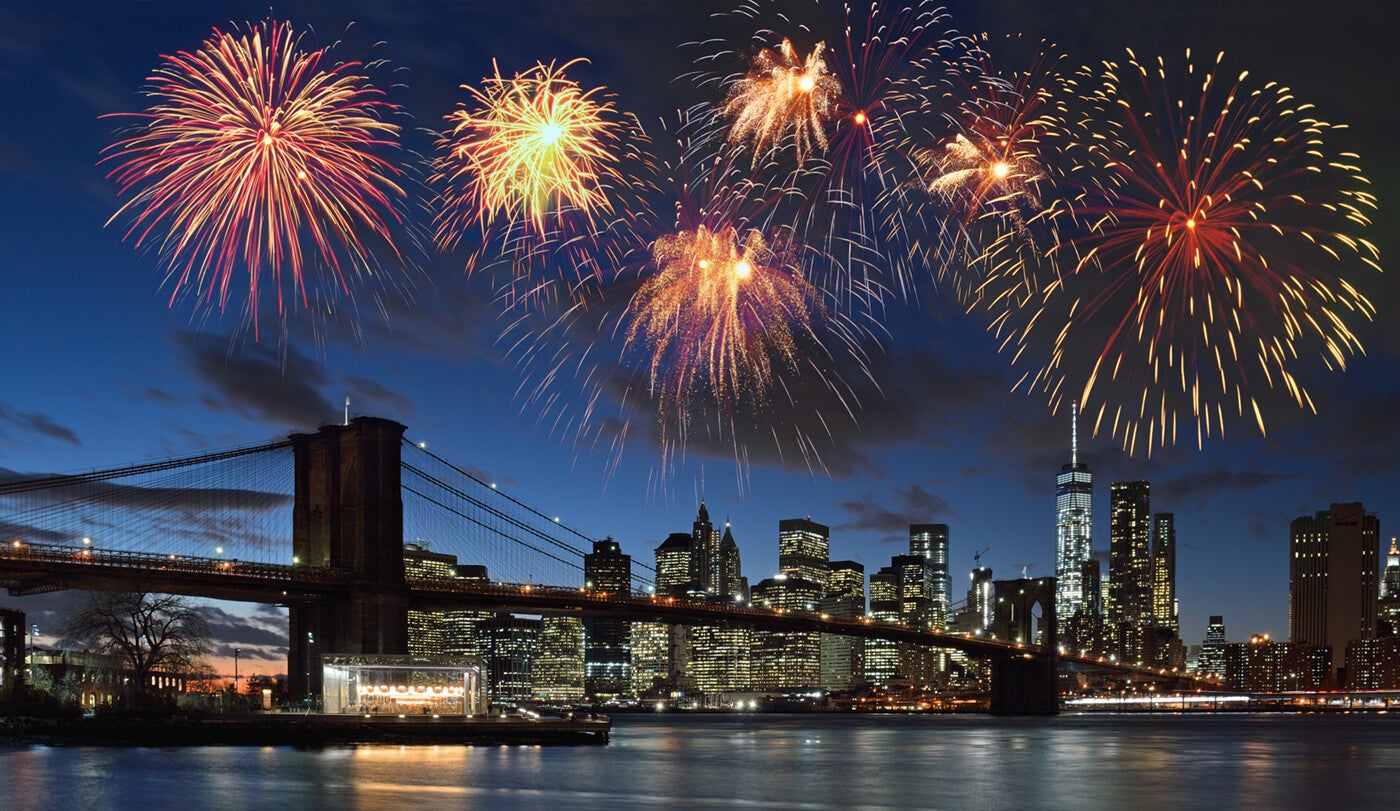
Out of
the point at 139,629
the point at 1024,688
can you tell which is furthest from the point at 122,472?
the point at 1024,688

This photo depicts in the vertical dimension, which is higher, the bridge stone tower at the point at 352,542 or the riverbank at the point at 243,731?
the bridge stone tower at the point at 352,542

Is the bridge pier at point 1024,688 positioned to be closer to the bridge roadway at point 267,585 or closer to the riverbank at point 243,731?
the bridge roadway at point 267,585

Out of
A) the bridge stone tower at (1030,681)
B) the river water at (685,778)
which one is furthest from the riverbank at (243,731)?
the bridge stone tower at (1030,681)

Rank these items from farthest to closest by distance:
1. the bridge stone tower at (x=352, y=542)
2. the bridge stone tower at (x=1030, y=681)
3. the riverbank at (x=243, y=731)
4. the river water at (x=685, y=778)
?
the bridge stone tower at (x=1030, y=681), the bridge stone tower at (x=352, y=542), the riverbank at (x=243, y=731), the river water at (x=685, y=778)

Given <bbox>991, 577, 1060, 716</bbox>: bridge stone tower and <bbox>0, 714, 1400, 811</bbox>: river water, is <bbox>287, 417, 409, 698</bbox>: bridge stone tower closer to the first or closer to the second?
<bbox>0, 714, 1400, 811</bbox>: river water

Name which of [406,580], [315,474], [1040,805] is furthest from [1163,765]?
[315,474]

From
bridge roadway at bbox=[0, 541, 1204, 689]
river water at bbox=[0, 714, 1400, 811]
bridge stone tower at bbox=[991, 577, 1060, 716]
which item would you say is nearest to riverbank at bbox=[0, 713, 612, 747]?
river water at bbox=[0, 714, 1400, 811]

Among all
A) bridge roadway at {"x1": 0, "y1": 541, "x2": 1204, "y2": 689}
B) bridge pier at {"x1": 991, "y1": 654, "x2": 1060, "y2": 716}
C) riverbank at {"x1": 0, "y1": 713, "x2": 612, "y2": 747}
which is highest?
bridge roadway at {"x1": 0, "y1": 541, "x2": 1204, "y2": 689}

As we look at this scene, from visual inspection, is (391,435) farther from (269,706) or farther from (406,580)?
(269,706)
